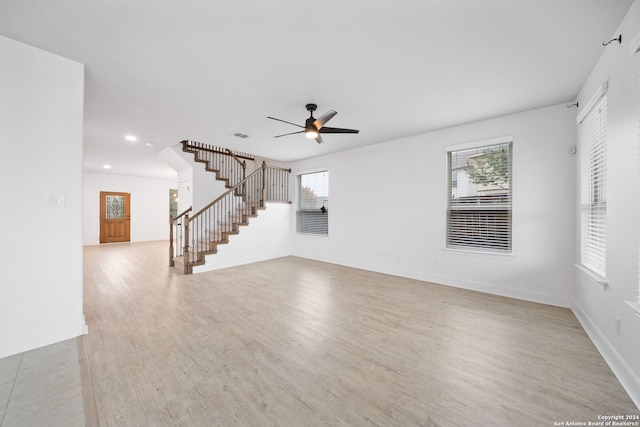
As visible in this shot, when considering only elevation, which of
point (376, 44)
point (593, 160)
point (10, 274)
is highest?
point (376, 44)

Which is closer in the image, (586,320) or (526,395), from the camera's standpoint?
(526,395)

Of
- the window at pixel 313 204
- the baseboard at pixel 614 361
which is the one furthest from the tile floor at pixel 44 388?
the window at pixel 313 204

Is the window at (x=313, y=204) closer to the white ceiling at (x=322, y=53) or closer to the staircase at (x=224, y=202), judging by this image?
the staircase at (x=224, y=202)

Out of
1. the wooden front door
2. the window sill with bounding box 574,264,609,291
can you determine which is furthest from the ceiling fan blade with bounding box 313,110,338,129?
the wooden front door

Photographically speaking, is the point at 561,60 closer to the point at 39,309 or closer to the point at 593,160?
the point at 593,160

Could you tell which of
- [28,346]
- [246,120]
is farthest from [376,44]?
[28,346]

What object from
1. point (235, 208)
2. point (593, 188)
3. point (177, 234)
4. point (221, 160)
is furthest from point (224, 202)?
point (593, 188)

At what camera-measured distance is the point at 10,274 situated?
2225 mm

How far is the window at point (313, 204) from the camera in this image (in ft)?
22.2

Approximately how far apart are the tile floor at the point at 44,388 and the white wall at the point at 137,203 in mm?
9168

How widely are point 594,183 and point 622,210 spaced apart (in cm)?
107

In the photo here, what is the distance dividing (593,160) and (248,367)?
4.25 m

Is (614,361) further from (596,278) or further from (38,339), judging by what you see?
(38,339)

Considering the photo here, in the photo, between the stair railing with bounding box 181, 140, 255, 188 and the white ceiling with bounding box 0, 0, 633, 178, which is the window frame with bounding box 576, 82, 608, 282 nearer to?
the white ceiling with bounding box 0, 0, 633, 178
